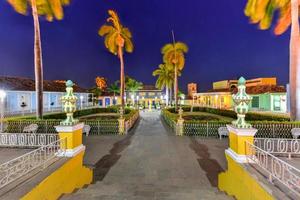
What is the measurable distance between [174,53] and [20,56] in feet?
120

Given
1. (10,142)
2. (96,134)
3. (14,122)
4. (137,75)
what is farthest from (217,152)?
(137,75)

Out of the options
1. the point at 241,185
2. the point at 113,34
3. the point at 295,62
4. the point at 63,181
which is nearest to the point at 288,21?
the point at 295,62

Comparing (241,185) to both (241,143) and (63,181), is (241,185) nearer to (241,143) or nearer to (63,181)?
(241,143)

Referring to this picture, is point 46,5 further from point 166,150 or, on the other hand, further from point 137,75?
point 137,75

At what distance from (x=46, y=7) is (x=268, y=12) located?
16.6 meters

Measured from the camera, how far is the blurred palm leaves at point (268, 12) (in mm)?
13680

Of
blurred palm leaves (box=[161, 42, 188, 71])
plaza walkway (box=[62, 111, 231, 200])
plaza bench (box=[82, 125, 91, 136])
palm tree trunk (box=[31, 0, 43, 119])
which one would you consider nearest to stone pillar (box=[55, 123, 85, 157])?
plaza walkway (box=[62, 111, 231, 200])

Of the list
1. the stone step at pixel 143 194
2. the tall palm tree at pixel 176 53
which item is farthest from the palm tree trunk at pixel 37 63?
the tall palm tree at pixel 176 53

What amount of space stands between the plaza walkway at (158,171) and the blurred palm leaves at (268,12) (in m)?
9.59

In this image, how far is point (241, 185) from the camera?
4227 millimetres

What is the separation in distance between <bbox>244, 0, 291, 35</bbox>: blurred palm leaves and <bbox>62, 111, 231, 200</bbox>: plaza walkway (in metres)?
9.59

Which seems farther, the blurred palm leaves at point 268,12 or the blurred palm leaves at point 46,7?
the blurred palm leaves at point 46,7

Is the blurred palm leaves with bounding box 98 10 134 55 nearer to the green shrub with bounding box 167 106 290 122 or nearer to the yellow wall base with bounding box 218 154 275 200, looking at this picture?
the green shrub with bounding box 167 106 290 122

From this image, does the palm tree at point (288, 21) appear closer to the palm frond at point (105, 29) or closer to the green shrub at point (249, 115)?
the green shrub at point (249, 115)
